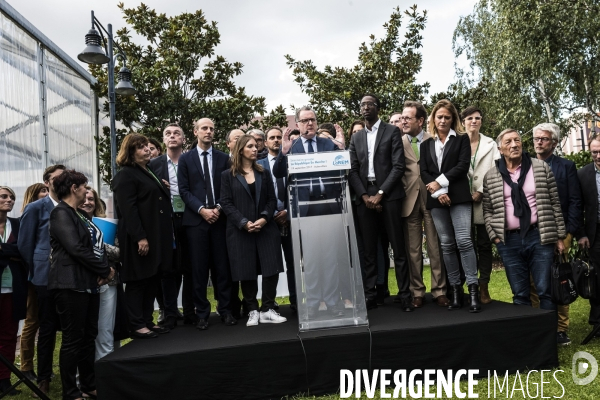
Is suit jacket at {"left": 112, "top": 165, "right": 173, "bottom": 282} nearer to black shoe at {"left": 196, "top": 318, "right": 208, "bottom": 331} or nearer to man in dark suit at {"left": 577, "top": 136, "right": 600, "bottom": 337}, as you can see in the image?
black shoe at {"left": 196, "top": 318, "right": 208, "bottom": 331}

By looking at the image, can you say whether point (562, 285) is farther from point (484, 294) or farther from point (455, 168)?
point (455, 168)

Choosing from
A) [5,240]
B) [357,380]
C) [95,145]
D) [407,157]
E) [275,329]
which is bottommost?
[357,380]

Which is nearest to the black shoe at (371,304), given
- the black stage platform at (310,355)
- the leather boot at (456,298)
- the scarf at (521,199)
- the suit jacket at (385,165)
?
the black stage platform at (310,355)

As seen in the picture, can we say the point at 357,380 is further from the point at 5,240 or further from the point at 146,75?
the point at 146,75

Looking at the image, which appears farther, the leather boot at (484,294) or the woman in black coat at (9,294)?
the leather boot at (484,294)

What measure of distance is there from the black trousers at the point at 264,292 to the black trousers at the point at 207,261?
183mm

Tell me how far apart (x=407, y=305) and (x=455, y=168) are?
127cm

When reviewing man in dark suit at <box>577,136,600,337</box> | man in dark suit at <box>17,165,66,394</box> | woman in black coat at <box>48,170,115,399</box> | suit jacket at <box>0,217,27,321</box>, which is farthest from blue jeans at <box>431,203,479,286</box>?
suit jacket at <box>0,217,27,321</box>

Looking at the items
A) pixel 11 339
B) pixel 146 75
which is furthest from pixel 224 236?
pixel 146 75

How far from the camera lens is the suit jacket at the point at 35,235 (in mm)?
4898

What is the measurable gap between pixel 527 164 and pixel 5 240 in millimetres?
4679

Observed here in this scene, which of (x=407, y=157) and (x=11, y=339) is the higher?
(x=407, y=157)

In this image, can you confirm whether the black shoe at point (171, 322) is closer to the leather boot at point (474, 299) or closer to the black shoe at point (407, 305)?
the black shoe at point (407, 305)

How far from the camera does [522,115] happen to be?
18406 mm
